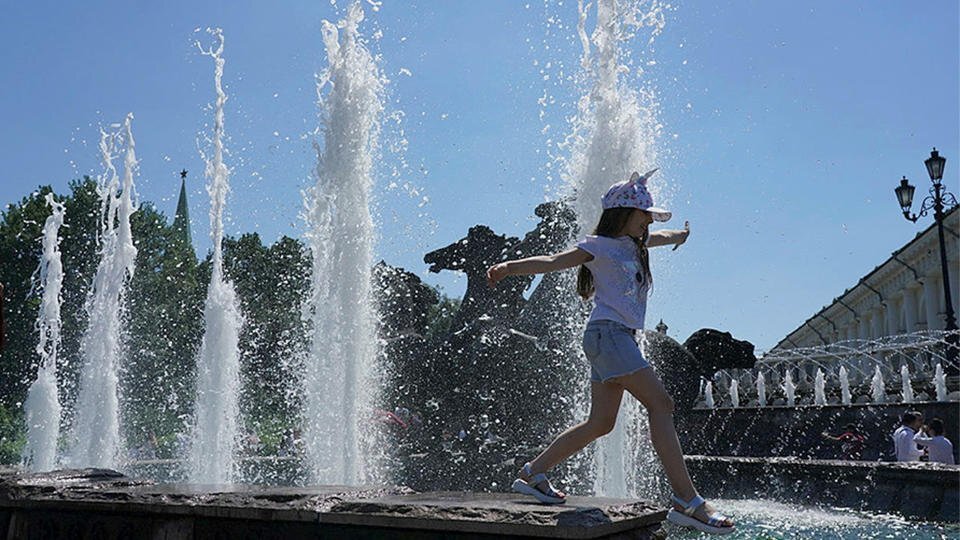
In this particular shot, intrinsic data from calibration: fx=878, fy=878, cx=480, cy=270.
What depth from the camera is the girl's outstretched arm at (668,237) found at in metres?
3.61

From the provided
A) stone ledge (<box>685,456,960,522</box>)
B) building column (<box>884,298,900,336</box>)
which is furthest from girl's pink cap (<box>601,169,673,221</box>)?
building column (<box>884,298,900,336</box>)

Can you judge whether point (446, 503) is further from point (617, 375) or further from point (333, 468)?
point (333, 468)

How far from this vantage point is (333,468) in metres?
9.48

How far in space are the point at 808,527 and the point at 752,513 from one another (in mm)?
930

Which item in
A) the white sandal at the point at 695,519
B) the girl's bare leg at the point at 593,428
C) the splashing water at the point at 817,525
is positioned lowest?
the splashing water at the point at 817,525

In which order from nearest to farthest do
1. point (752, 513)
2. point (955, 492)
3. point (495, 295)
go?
point (955, 492) → point (752, 513) → point (495, 295)

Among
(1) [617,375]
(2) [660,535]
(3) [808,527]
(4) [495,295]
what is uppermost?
(4) [495,295]

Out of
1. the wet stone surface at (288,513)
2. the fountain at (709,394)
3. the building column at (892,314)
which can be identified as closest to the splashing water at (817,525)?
the wet stone surface at (288,513)

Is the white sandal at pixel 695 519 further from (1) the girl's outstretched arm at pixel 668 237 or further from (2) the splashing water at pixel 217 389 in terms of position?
(2) the splashing water at pixel 217 389

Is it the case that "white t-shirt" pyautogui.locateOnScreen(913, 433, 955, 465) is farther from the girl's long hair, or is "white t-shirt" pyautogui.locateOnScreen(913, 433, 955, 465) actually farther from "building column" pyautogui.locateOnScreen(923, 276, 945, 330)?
"building column" pyautogui.locateOnScreen(923, 276, 945, 330)

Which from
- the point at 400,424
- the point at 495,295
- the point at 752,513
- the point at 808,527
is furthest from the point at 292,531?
the point at 495,295

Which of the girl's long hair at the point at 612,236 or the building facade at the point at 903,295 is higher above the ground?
the building facade at the point at 903,295

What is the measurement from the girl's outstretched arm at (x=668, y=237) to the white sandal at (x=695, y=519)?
3.36 feet

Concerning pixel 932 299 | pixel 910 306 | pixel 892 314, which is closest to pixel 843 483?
pixel 932 299
